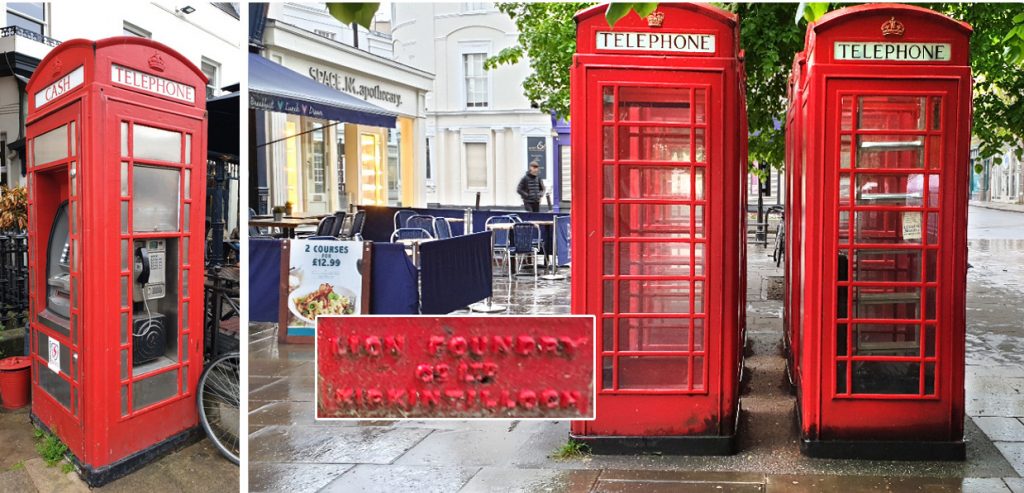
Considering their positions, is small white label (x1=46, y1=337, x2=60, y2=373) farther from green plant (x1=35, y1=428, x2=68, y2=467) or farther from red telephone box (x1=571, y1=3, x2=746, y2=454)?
red telephone box (x1=571, y1=3, x2=746, y2=454)

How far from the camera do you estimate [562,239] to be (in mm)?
12070

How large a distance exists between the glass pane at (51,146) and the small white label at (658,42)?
2652 millimetres

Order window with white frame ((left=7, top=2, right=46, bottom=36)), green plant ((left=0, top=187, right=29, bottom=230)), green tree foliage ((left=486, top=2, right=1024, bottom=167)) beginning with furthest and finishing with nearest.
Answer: green tree foliage ((left=486, top=2, right=1024, bottom=167)) → green plant ((left=0, top=187, right=29, bottom=230)) → window with white frame ((left=7, top=2, right=46, bottom=36))

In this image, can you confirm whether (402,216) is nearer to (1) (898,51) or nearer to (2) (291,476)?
(2) (291,476)

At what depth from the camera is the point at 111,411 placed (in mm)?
4059

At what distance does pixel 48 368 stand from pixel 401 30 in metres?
11.8

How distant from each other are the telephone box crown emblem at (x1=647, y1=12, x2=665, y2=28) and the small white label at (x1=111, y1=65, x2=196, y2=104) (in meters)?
2.29

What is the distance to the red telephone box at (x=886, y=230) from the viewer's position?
401 centimetres

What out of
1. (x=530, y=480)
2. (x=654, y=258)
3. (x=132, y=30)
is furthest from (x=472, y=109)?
(x=530, y=480)

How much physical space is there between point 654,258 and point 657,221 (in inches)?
12.4

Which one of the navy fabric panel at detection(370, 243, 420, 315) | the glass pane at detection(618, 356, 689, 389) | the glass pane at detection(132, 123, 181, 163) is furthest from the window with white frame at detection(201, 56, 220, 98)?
the glass pane at detection(618, 356, 689, 389)

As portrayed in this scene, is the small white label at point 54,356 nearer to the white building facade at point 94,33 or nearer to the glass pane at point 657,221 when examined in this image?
the white building facade at point 94,33

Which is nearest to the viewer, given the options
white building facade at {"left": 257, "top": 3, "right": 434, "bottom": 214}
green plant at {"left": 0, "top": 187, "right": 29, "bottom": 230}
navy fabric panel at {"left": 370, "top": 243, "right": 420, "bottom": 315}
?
green plant at {"left": 0, "top": 187, "right": 29, "bottom": 230}

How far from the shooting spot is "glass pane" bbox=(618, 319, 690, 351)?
4.27m
